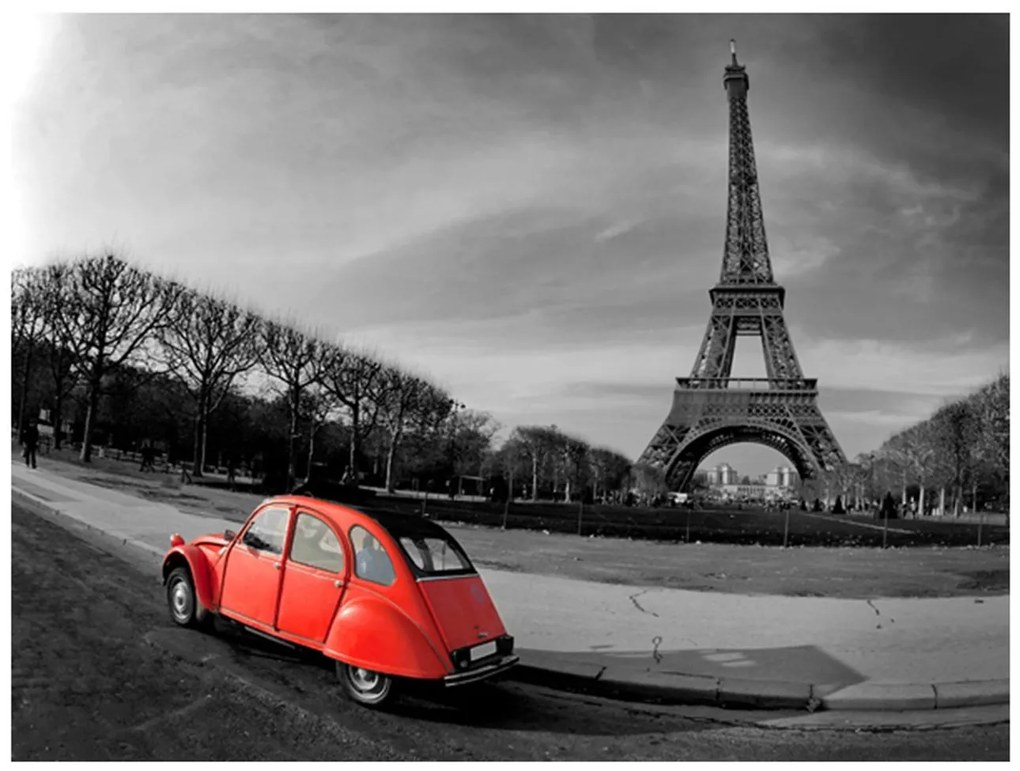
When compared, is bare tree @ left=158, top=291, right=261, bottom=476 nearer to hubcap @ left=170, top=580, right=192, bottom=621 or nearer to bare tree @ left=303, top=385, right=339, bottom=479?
bare tree @ left=303, top=385, right=339, bottom=479

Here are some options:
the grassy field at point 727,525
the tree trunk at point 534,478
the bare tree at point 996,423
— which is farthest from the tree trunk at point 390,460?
the bare tree at point 996,423

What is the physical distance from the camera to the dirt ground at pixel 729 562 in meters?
5.01

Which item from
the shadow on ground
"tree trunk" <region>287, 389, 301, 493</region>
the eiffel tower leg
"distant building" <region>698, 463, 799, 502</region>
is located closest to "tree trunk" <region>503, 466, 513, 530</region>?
the eiffel tower leg

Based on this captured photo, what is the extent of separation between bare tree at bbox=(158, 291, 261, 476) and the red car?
1.71 m

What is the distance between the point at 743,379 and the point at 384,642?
480cm

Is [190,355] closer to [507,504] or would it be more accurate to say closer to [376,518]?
[507,504]

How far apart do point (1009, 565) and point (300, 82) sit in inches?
213

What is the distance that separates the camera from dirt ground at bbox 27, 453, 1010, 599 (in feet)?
16.4

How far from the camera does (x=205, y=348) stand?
5410 millimetres

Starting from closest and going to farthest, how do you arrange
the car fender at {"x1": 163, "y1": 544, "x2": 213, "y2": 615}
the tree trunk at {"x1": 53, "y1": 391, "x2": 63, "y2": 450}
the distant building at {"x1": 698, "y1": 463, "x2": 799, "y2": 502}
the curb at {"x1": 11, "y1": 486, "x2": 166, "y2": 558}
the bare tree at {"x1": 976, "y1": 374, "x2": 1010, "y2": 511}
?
the car fender at {"x1": 163, "y1": 544, "x2": 213, "y2": 615} < the bare tree at {"x1": 976, "y1": 374, "x2": 1010, "y2": 511} < the curb at {"x1": 11, "y1": 486, "x2": 166, "y2": 558} < the tree trunk at {"x1": 53, "y1": 391, "x2": 63, "y2": 450} < the distant building at {"x1": 698, "y1": 463, "x2": 799, "y2": 502}

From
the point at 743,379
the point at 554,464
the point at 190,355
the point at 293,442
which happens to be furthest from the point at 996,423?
the point at 190,355

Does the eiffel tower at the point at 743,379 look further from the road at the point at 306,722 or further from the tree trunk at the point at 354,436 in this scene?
the road at the point at 306,722

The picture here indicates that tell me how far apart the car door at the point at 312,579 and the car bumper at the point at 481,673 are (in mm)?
643

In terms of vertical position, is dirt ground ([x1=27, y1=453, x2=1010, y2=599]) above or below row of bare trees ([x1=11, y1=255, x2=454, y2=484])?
Result: below
